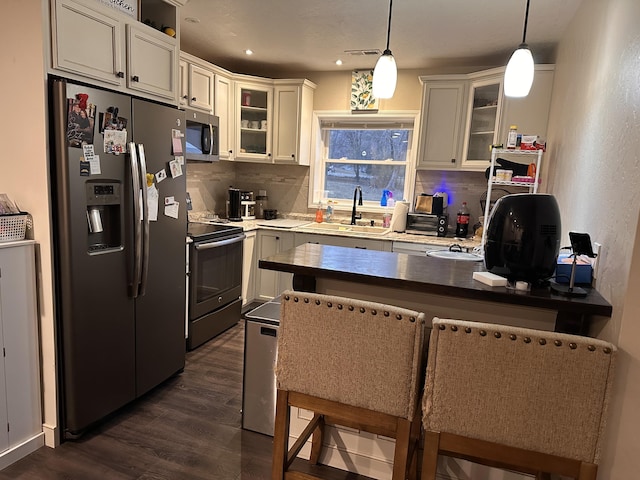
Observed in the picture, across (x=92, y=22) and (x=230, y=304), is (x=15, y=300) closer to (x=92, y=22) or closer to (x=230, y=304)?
(x=92, y=22)

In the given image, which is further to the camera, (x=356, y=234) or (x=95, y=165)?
(x=356, y=234)

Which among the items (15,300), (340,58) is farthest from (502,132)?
(15,300)

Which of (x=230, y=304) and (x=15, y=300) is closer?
(x=15, y=300)

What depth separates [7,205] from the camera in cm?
198

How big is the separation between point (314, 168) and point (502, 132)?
200cm

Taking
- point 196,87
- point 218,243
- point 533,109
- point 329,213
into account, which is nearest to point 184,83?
point 196,87

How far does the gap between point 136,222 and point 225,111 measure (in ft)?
7.30

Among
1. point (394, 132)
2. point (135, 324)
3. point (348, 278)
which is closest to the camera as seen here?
point (348, 278)

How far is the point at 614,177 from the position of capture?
5.02 ft

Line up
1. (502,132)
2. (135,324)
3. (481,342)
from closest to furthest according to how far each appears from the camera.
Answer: (481,342), (135,324), (502,132)

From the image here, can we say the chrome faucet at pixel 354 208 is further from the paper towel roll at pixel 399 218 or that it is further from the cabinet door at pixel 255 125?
the cabinet door at pixel 255 125

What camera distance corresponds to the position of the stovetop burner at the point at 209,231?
320cm

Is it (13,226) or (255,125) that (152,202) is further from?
(255,125)

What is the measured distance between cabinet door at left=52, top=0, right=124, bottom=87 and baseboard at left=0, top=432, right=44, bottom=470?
5.94 feet
